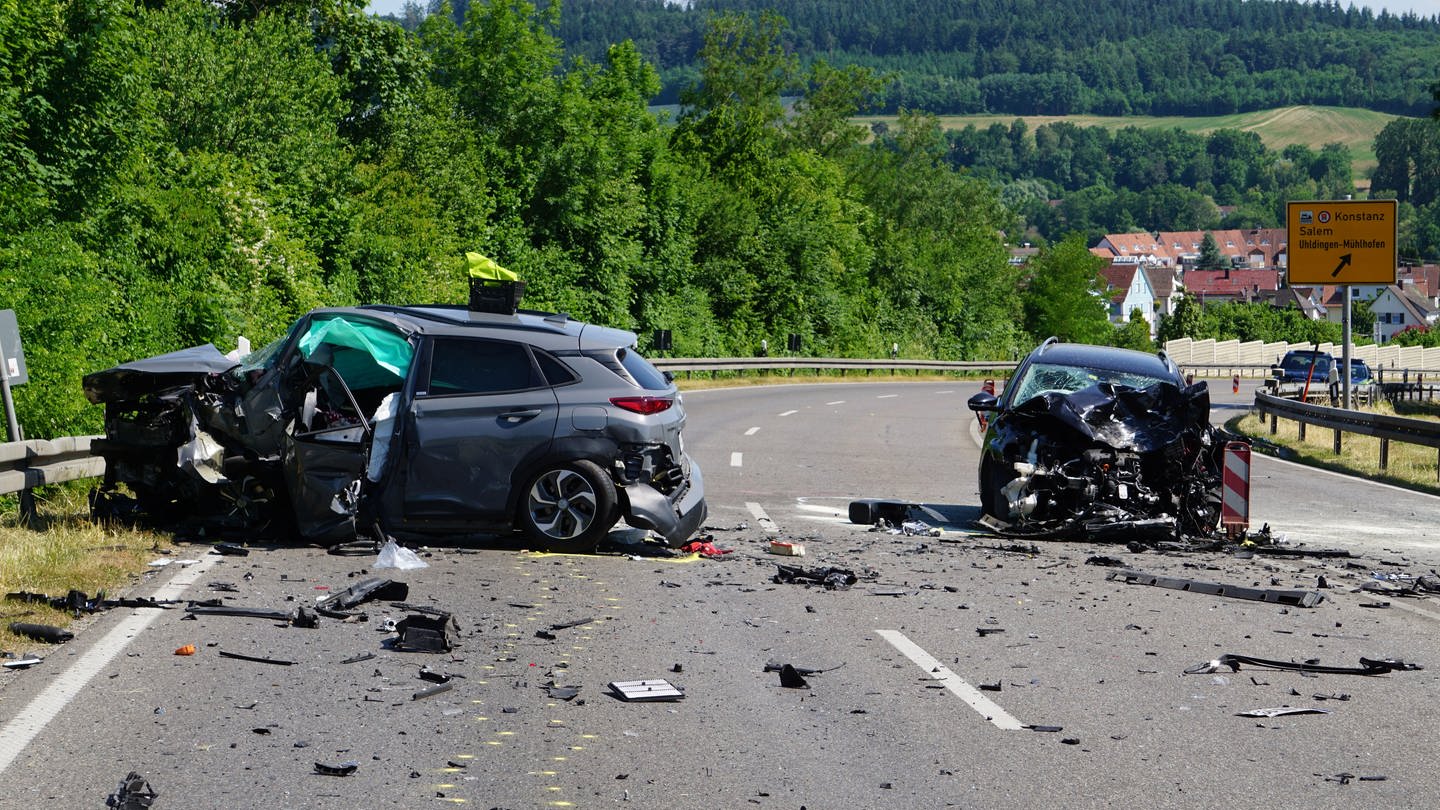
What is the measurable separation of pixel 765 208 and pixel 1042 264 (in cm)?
4732

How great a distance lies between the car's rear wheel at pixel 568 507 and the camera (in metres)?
10.5

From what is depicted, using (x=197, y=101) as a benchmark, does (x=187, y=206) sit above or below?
below

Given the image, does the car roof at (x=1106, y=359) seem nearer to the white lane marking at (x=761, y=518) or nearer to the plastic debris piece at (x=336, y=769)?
the white lane marking at (x=761, y=518)

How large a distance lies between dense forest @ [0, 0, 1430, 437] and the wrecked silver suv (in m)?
5.77

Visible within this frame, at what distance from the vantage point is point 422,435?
10.3 m

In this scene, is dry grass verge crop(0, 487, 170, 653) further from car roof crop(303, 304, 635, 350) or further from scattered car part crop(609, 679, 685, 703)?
scattered car part crop(609, 679, 685, 703)

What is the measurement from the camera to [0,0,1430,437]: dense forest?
20609 millimetres

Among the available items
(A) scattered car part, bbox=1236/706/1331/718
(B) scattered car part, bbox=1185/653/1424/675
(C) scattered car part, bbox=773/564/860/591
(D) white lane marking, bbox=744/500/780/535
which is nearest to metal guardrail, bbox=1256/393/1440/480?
(D) white lane marking, bbox=744/500/780/535

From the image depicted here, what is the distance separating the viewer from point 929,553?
1159 centimetres

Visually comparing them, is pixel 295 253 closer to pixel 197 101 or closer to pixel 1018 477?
pixel 197 101

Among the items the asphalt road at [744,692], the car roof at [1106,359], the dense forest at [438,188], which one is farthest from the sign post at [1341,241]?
the dense forest at [438,188]

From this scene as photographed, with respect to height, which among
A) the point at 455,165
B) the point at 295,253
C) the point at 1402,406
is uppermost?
the point at 455,165

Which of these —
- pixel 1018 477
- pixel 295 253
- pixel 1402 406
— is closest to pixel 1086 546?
pixel 1018 477

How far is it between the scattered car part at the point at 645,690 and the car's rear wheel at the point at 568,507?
3717mm
